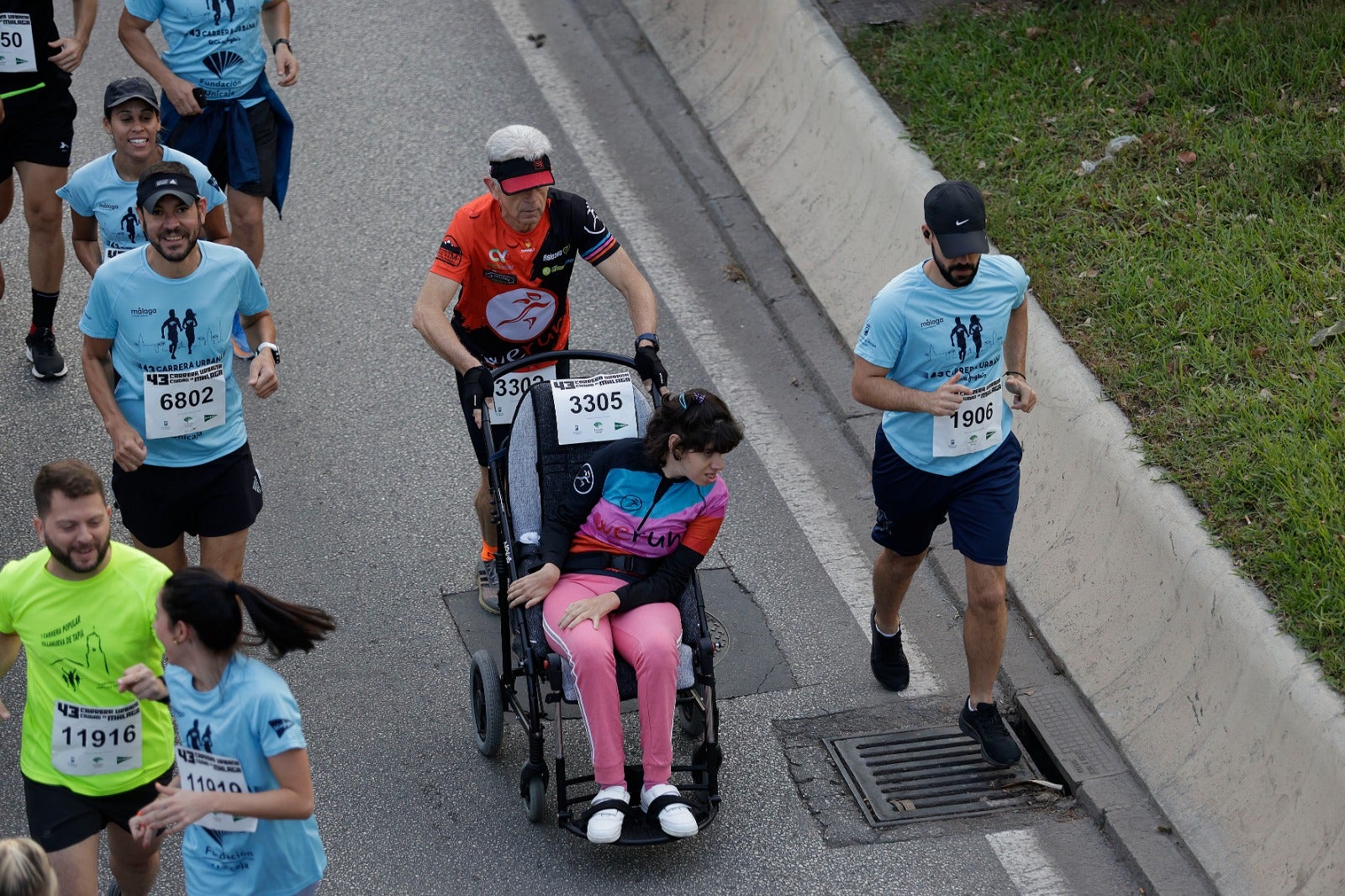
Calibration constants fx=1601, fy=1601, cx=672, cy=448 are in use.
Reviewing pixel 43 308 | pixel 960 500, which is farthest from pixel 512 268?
pixel 43 308

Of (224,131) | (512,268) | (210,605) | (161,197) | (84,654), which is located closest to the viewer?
(210,605)

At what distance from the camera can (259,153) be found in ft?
27.0

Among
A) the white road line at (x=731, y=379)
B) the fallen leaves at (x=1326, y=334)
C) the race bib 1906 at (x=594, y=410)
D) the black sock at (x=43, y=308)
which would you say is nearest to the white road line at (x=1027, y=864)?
the white road line at (x=731, y=379)

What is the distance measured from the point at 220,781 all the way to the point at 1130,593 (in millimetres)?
3674

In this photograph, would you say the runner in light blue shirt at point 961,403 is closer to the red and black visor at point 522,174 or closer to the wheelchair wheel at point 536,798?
the red and black visor at point 522,174

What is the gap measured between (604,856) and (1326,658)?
8.40 feet

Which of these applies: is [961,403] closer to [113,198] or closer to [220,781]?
[220,781]

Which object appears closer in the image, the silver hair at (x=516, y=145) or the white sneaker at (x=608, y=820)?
the white sneaker at (x=608, y=820)

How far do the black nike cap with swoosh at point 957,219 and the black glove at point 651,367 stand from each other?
112 cm

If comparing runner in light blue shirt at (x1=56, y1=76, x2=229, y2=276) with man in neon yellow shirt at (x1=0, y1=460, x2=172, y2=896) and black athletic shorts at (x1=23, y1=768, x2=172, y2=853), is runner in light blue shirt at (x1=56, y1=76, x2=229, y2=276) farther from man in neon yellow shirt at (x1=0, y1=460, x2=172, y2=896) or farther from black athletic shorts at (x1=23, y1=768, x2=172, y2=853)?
black athletic shorts at (x1=23, y1=768, x2=172, y2=853)

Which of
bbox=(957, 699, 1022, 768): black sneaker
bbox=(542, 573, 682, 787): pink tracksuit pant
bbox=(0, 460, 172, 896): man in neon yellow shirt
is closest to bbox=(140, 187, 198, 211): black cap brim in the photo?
bbox=(0, 460, 172, 896): man in neon yellow shirt

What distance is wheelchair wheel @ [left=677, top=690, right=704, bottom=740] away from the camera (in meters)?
5.93

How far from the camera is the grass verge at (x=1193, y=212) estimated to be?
20.4ft

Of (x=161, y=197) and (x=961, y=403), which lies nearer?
(x=161, y=197)
